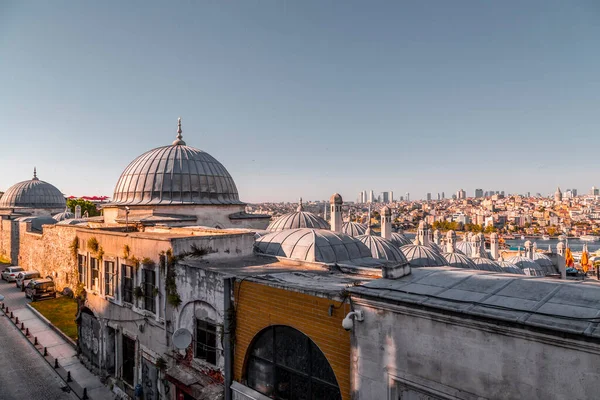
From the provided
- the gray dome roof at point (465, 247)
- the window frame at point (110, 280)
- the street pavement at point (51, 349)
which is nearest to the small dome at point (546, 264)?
the gray dome roof at point (465, 247)

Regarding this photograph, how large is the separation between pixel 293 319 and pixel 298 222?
12.7 m

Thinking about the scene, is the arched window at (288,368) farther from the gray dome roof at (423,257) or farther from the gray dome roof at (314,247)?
the gray dome roof at (423,257)

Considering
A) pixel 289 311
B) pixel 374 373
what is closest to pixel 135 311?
pixel 289 311

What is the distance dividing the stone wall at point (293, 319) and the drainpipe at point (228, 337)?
0.58 ft

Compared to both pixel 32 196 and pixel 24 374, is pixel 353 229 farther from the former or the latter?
pixel 32 196

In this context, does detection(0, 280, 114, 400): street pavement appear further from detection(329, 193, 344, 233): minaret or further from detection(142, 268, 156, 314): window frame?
detection(329, 193, 344, 233): minaret

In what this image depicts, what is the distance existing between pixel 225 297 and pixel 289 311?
237cm

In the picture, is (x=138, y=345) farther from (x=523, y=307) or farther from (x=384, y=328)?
(x=523, y=307)

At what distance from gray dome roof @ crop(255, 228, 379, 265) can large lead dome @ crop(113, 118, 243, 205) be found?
7.95 meters

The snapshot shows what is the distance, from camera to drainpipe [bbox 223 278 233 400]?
9430mm

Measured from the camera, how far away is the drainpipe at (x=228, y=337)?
9.43 metres

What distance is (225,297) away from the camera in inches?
375

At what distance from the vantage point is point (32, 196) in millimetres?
45906

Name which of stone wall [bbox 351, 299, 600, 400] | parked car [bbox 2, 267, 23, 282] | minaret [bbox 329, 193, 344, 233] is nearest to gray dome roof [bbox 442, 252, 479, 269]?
minaret [bbox 329, 193, 344, 233]
